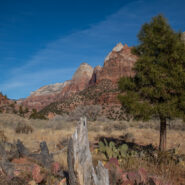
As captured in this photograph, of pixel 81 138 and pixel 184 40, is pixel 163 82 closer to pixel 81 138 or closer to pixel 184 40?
pixel 184 40

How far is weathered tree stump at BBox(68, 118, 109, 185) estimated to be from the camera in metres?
2.17

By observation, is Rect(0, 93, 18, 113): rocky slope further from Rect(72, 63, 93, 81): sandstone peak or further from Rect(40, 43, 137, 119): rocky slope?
Rect(72, 63, 93, 81): sandstone peak

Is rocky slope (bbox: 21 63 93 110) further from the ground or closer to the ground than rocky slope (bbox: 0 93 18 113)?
further from the ground

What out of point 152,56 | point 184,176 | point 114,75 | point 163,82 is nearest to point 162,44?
point 152,56

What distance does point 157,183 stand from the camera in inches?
96.2

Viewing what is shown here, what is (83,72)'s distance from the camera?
145 metres

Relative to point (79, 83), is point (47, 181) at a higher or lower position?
lower

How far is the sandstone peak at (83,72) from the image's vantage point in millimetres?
142500

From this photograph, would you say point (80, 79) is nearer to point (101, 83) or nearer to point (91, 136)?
point (101, 83)

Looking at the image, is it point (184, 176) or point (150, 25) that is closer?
point (184, 176)

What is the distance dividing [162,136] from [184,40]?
4033mm

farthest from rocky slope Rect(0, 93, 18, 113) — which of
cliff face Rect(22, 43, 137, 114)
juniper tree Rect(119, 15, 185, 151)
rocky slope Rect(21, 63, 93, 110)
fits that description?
rocky slope Rect(21, 63, 93, 110)

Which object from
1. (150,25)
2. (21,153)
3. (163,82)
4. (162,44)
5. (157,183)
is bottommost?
(21,153)

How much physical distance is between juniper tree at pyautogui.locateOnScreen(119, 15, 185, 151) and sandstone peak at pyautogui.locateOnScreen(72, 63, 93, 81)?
441 feet
